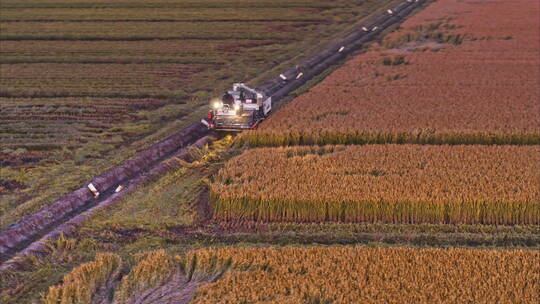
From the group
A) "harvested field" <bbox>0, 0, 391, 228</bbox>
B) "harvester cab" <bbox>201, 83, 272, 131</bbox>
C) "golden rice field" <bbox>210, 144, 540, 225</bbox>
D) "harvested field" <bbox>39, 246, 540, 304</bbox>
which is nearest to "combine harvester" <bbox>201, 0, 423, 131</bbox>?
"harvester cab" <bbox>201, 83, 272, 131</bbox>

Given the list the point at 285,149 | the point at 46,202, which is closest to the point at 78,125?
the point at 46,202

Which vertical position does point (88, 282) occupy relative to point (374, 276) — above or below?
above

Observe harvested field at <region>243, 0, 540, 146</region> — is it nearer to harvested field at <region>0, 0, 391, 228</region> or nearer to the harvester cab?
the harvester cab

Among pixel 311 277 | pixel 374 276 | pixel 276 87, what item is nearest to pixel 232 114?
pixel 276 87

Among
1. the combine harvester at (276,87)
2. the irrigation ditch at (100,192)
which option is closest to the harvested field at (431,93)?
the combine harvester at (276,87)

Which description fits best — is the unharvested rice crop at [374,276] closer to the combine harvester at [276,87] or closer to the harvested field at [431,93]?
the harvested field at [431,93]

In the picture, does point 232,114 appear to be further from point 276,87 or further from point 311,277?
point 311,277
